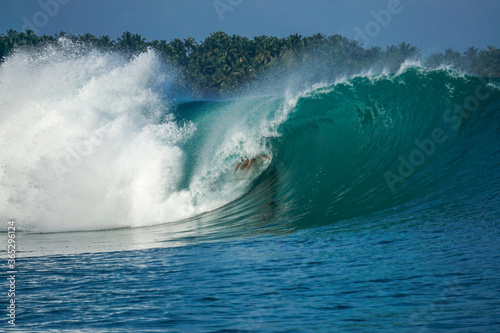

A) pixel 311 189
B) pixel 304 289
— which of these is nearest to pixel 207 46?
pixel 311 189

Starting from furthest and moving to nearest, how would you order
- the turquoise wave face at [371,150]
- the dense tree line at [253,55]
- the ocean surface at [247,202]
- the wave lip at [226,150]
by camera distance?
the dense tree line at [253,55]
the wave lip at [226,150]
the turquoise wave face at [371,150]
the ocean surface at [247,202]

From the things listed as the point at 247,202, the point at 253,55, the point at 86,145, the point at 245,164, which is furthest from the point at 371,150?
the point at 253,55

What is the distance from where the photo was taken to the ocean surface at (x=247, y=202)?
16.1ft

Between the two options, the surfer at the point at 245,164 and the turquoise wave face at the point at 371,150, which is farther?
the surfer at the point at 245,164

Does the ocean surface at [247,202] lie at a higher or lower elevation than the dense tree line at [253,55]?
lower

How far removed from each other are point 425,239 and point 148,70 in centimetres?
1175

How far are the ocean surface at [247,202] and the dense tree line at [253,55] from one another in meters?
64.1

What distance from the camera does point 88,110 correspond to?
14016mm

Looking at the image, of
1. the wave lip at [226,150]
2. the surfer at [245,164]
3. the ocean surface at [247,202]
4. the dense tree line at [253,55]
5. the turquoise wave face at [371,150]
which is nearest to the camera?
the ocean surface at [247,202]

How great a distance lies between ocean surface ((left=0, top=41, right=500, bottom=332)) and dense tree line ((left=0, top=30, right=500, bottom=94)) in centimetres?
6405

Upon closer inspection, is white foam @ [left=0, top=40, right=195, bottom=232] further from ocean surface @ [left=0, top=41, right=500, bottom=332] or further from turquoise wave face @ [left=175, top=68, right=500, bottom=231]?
turquoise wave face @ [left=175, top=68, right=500, bottom=231]

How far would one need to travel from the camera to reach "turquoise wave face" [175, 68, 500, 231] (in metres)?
9.88

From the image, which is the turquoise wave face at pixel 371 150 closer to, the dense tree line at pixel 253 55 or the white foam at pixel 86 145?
the white foam at pixel 86 145

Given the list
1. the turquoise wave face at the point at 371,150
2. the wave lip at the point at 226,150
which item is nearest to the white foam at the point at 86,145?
the wave lip at the point at 226,150
